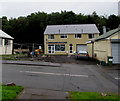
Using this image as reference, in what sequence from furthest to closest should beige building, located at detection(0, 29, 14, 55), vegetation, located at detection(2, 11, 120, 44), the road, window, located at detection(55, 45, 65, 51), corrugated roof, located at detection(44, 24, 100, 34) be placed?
vegetation, located at detection(2, 11, 120, 44)
corrugated roof, located at detection(44, 24, 100, 34)
window, located at detection(55, 45, 65, 51)
beige building, located at detection(0, 29, 14, 55)
the road

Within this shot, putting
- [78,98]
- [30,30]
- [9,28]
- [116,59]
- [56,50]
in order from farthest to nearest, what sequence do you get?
[9,28], [30,30], [56,50], [116,59], [78,98]

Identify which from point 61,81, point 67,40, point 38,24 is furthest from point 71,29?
point 61,81

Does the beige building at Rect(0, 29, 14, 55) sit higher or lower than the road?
higher

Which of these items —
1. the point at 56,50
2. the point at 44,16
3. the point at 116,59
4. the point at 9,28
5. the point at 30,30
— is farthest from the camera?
the point at 44,16

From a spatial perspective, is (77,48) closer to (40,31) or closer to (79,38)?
(79,38)

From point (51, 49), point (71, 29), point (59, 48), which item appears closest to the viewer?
point (59, 48)

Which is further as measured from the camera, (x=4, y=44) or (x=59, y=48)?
(x=59, y=48)

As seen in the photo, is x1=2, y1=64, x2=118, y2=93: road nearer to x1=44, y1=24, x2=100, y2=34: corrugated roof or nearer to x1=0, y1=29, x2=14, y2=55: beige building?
x1=0, y1=29, x2=14, y2=55: beige building

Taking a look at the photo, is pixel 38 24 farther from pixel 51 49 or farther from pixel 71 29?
pixel 51 49

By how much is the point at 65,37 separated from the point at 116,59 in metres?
24.9

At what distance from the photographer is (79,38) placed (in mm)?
46656

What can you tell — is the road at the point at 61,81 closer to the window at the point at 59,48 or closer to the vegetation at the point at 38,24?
the window at the point at 59,48

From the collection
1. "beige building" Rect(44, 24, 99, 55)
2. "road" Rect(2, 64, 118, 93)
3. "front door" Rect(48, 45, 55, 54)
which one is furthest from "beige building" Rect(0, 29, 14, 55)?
"road" Rect(2, 64, 118, 93)

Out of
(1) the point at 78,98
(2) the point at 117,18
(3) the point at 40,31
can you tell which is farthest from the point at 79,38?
(1) the point at 78,98
